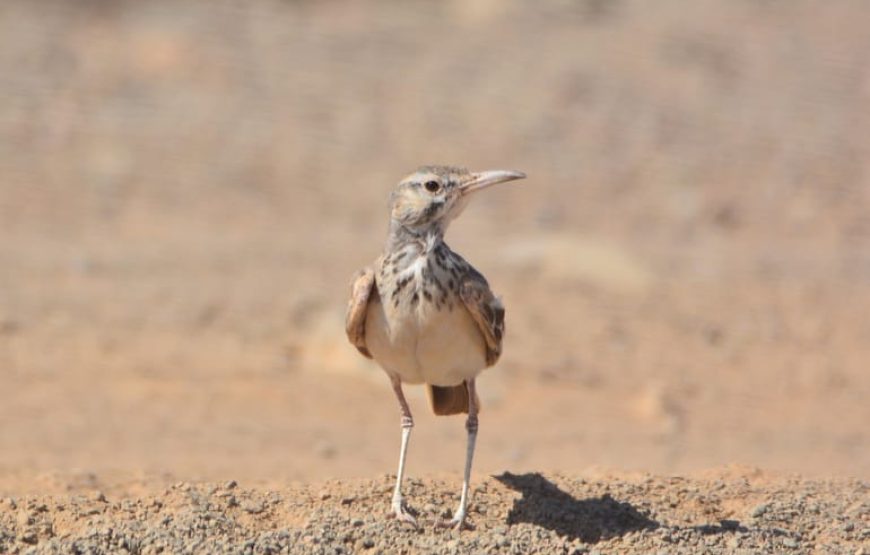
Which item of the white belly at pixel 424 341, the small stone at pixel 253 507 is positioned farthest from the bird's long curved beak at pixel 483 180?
the small stone at pixel 253 507

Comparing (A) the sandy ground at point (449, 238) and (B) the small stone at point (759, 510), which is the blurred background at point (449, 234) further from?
(B) the small stone at point (759, 510)

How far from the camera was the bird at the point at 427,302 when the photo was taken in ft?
23.6

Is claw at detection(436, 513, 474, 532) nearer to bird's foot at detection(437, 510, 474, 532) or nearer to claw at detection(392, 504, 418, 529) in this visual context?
bird's foot at detection(437, 510, 474, 532)

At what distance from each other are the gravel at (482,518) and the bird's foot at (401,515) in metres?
0.06

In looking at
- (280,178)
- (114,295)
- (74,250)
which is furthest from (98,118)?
(114,295)

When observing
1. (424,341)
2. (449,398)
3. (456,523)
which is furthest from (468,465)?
(449,398)

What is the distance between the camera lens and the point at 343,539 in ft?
22.6

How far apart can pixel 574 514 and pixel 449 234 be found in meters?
11.1

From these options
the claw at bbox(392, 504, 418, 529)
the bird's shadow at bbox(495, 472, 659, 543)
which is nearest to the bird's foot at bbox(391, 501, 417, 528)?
the claw at bbox(392, 504, 418, 529)

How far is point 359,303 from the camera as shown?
7336 millimetres

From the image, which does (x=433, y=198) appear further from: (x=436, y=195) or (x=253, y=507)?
(x=253, y=507)

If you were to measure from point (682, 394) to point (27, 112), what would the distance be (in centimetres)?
1161

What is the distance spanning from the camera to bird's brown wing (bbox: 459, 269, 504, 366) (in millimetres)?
7242

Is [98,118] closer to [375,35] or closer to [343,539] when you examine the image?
[375,35]
